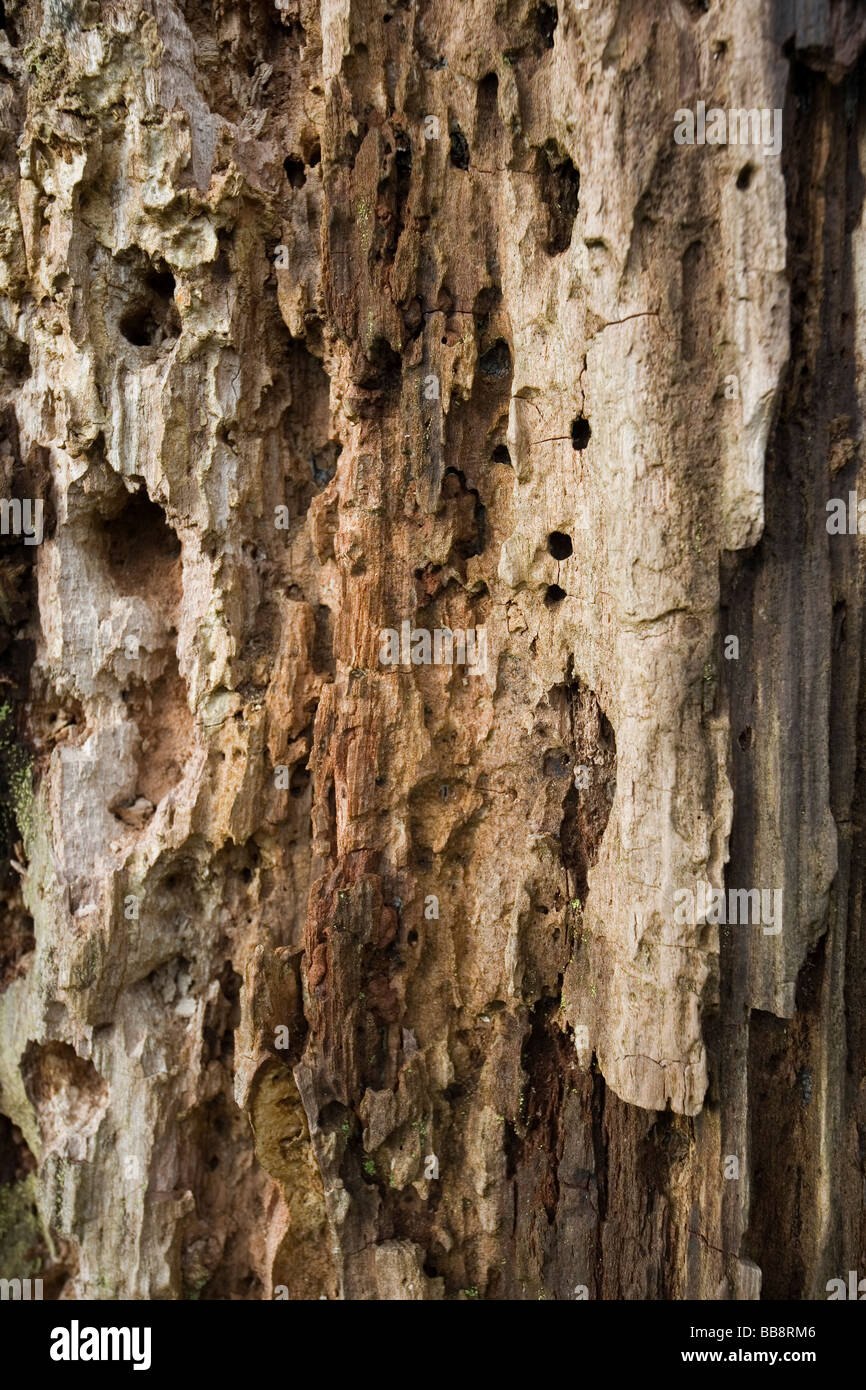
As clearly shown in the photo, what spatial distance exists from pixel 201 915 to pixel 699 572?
3877 millimetres

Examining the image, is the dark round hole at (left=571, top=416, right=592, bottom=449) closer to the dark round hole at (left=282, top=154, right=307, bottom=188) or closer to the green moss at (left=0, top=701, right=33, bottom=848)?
the dark round hole at (left=282, top=154, right=307, bottom=188)

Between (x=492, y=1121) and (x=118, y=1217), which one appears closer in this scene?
(x=492, y=1121)

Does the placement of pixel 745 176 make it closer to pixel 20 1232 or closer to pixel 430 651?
pixel 430 651

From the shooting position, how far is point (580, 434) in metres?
4.94

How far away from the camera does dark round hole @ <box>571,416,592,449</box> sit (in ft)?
16.1

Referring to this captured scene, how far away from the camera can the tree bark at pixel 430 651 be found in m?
Result: 4.57

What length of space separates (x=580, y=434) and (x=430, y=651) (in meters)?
1.58

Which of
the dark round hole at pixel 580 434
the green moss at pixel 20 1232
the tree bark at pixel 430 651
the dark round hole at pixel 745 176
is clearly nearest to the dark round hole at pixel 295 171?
the tree bark at pixel 430 651

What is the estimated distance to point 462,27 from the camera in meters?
5.02

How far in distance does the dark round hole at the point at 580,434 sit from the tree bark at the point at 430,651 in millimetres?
58

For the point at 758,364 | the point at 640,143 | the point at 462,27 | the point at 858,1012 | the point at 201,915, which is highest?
the point at 462,27

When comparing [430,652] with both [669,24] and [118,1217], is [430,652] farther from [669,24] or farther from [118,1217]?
[118,1217]
